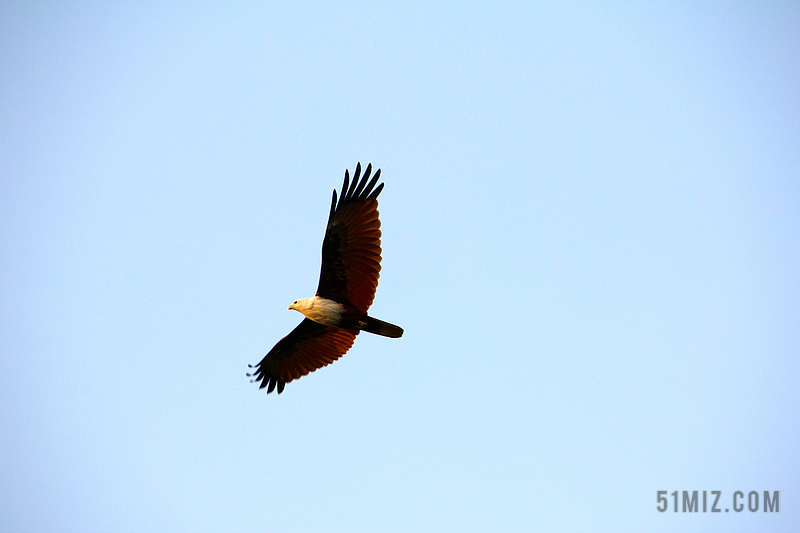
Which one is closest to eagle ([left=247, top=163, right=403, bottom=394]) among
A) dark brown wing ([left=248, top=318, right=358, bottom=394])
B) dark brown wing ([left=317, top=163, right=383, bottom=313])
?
dark brown wing ([left=317, top=163, right=383, bottom=313])

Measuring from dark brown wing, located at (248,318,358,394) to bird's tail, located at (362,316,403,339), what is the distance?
1.41 metres

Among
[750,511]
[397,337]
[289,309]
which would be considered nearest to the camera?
[397,337]

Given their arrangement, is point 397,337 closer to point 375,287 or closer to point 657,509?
point 375,287

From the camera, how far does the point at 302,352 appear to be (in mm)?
16719

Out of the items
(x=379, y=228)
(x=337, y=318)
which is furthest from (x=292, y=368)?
(x=379, y=228)

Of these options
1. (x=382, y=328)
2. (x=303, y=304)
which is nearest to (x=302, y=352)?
(x=303, y=304)

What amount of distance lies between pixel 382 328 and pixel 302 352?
299 centimetres

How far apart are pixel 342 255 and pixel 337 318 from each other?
133 centimetres

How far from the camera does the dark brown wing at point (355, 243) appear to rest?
14.9m

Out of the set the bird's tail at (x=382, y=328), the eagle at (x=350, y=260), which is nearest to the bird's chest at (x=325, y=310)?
the eagle at (x=350, y=260)

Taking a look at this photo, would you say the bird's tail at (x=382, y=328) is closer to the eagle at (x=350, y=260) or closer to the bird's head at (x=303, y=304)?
the eagle at (x=350, y=260)

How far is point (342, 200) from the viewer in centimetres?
1507

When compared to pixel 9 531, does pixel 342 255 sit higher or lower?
higher

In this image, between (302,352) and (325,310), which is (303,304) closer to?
(325,310)
